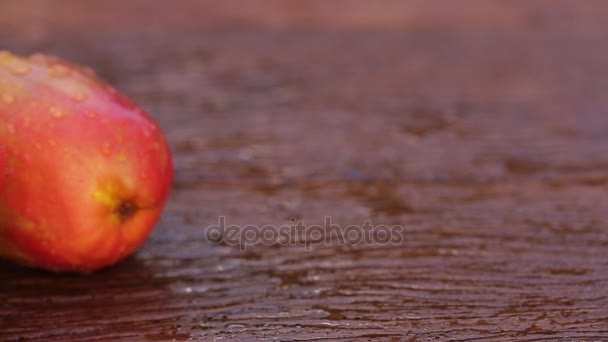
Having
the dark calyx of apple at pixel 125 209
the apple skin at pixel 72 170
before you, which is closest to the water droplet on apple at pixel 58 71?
the apple skin at pixel 72 170

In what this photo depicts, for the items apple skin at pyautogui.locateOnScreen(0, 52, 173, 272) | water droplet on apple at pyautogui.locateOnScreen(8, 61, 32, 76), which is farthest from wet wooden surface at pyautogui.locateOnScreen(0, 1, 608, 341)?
water droplet on apple at pyautogui.locateOnScreen(8, 61, 32, 76)

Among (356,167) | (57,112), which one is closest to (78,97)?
(57,112)

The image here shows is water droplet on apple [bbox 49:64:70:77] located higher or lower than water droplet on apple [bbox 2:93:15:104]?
higher

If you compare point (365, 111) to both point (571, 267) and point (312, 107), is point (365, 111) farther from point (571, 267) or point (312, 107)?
point (571, 267)

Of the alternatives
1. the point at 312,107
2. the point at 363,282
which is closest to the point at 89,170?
the point at 363,282

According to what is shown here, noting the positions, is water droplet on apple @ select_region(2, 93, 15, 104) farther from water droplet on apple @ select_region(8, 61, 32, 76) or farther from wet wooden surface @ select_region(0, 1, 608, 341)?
wet wooden surface @ select_region(0, 1, 608, 341)

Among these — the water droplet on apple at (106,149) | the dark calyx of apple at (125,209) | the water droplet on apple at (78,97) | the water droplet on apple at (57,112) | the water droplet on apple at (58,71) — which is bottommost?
the dark calyx of apple at (125,209)

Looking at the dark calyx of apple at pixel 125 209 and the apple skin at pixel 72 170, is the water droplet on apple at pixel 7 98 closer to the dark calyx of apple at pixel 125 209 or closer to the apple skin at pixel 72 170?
the apple skin at pixel 72 170

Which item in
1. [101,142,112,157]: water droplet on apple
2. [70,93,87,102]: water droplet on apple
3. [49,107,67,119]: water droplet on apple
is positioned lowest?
[101,142,112,157]: water droplet on apple
